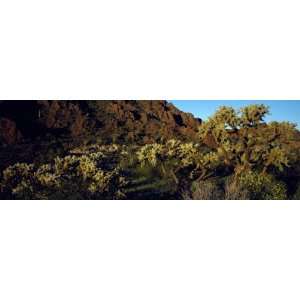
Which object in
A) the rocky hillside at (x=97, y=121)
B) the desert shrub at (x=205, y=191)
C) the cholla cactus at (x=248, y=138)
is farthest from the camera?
the cholla cactus at (x=248, y=138)

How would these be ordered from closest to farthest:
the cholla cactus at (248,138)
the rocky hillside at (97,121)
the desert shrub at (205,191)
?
the desert shrub at (205,191) < the rocky hillside at (97,121) < the cholla cactus at (248,138)

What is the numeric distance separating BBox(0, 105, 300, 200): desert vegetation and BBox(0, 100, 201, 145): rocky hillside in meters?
0.19

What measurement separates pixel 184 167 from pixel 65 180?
7.23ft

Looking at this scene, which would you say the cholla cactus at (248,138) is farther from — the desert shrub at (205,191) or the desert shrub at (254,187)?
the desert shrub at (205,191)

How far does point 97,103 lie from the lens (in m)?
9.61

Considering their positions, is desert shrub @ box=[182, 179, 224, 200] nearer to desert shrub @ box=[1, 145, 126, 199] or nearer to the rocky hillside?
the rocky hillside

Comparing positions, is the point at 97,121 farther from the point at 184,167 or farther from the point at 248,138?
the point at 248,138

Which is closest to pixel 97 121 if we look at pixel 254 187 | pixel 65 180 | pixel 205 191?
pixel 65 180

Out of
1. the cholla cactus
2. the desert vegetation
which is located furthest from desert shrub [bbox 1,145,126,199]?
the cholla cactus

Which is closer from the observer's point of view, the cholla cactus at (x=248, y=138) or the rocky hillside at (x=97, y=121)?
the rocky hillside at (x=97, y=121)

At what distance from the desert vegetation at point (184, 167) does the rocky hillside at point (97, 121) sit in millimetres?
189

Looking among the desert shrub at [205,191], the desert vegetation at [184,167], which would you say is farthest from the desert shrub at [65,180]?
the desert shrub at [205,191]

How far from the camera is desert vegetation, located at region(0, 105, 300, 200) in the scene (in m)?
9.48

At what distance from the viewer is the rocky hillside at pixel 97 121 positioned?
31.5ft
